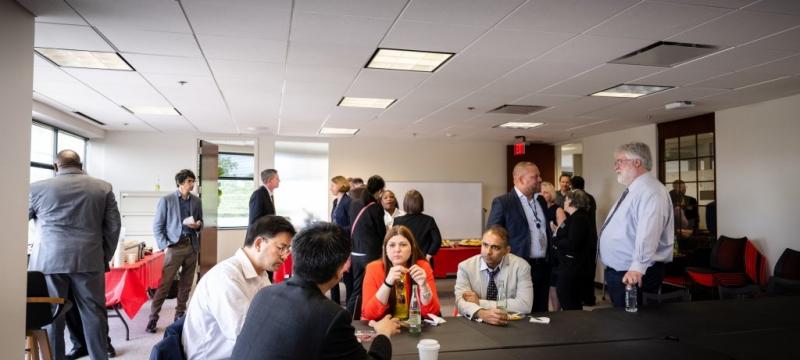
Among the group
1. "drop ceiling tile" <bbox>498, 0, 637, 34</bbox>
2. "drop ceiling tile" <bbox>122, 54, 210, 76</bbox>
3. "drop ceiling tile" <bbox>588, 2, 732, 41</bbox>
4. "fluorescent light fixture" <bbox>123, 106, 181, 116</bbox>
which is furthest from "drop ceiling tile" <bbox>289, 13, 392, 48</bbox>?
"fluorescent light fixture" <bbox>123, 106, 181, 116</bbox>

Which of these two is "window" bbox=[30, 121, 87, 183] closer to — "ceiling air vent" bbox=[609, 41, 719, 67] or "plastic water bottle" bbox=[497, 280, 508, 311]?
"plastic water bottle" bbox=[497, 280, 508, 311]

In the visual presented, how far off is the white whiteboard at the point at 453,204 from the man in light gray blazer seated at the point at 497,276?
6.58 m

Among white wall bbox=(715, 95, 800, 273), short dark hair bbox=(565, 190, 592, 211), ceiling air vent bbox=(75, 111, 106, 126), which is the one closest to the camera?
short dark hair bbox=(565, 190, 592, 211)

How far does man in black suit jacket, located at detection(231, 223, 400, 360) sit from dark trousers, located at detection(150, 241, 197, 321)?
4080mm

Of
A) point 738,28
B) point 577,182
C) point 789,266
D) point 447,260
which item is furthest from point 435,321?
point 447,260

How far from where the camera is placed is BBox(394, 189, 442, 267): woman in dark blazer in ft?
16.2

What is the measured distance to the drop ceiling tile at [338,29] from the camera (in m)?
3.00

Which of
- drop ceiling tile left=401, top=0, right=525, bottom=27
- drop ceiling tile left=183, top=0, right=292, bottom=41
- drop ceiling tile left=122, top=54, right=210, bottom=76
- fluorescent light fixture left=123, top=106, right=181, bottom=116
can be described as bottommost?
fluorescent light fixture left=123, top=106, right=181, bottom=116

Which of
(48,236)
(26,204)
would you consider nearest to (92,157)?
(48,236)

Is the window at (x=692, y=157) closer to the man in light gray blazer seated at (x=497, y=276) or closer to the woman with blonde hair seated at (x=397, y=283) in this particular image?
the man in light gray blazer seated at (x=497, y=276)

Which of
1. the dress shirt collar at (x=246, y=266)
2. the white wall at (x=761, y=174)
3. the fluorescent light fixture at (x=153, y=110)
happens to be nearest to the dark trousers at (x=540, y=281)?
the dress shirt collar at (x=246, y=266)

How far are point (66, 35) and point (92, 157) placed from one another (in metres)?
5.84

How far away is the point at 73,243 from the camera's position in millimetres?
3537

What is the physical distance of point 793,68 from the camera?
423cm
